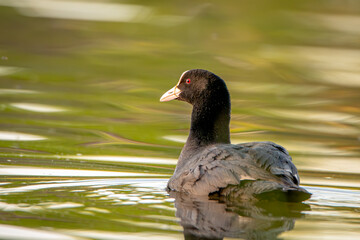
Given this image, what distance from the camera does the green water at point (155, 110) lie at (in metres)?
5.73

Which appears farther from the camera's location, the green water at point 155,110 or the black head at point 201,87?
the black head at point 201,87

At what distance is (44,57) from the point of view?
15414 mm

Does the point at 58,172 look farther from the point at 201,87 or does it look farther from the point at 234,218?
the point at 234,218

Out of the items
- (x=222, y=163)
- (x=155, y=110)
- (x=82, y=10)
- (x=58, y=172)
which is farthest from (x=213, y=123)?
(x=82, y=10)

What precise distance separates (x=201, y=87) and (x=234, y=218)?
7.28ft

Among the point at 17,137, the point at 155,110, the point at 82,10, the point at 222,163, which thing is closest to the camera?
the point at 222,163

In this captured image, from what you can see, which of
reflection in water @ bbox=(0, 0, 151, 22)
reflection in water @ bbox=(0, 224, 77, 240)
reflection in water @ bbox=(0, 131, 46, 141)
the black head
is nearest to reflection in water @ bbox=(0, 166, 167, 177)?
the black head

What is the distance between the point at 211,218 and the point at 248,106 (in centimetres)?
622

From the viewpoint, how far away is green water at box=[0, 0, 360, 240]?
5734 mm

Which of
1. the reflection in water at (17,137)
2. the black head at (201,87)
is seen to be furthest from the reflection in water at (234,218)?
the reflection in water at (17,137)

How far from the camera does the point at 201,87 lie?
303 inches

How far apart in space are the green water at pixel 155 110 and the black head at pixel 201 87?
3.00 ft

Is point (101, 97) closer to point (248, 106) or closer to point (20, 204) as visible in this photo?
point (248, 106)

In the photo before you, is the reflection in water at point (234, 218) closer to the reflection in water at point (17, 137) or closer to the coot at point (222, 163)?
the coot at point (222, 163)
